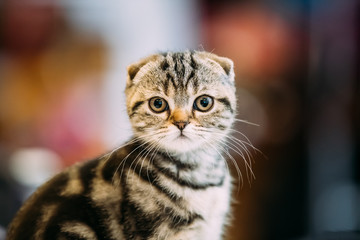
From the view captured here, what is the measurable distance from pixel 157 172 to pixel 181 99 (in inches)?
4.7

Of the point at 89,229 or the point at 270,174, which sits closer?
the point at 89,229

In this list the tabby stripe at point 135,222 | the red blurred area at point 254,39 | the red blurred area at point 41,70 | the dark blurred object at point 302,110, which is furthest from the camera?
the red blurred area at point 41,70

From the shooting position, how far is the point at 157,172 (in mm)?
708

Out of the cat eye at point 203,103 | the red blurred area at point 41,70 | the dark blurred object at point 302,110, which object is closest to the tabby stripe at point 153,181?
the cat eye at point 203,103

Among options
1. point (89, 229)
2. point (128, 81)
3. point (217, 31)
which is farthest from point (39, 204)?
point (217, 31)

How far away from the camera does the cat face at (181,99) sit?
0.67 m

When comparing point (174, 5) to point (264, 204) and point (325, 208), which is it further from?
point (325, 208)

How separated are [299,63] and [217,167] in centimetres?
79

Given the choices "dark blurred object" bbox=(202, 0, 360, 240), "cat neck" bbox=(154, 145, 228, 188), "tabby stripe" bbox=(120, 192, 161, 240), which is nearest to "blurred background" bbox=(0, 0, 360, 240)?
"dark blurred object" bbox=(202, 0, 360, 240)

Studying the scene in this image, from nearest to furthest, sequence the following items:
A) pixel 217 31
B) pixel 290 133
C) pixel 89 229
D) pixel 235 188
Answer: pixel 89 229 < pixel 235 188 < pixel 217 31 < pixel 290 133

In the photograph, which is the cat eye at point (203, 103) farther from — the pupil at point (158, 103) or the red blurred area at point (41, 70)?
the red blurred area at point (41, 70)

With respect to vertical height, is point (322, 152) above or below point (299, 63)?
below

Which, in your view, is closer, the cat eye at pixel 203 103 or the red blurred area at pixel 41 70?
the cat eye at pixel 203 103

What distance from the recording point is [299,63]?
1.44 metres
